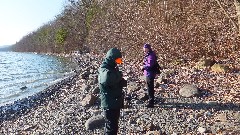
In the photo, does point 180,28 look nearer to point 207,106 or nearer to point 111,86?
point 207,106

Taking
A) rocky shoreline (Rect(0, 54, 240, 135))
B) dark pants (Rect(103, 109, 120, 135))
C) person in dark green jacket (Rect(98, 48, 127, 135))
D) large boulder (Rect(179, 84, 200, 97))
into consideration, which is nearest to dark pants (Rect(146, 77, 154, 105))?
rocky shoreline (Rect(0, 54, 240, 135))

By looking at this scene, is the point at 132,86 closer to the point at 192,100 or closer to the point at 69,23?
the point at 192,100

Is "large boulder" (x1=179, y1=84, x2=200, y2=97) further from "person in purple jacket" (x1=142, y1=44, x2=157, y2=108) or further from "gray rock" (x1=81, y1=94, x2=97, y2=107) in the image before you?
"gray rock" (x1=81, y1=94, x2=97, y2=107)

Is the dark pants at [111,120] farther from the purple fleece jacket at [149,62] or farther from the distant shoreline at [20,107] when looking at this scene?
the distant shoreline at [20,107]

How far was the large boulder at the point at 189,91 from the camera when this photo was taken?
12352 mm

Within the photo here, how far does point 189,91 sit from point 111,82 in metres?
5.29

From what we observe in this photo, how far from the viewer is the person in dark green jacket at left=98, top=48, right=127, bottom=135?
7.89 meters

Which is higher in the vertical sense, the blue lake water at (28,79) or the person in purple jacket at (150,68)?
the person in purple jacket at (150,68)

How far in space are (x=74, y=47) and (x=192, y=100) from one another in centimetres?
7140

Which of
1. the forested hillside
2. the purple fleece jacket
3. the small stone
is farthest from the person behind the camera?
the forested hillside

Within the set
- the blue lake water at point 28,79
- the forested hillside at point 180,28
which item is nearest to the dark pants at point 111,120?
the forested hillside at point 180,28

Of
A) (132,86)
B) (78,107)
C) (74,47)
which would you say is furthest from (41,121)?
(74,47)

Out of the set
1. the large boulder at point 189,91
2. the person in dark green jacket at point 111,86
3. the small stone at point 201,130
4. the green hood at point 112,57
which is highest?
the green hood at point 112,57

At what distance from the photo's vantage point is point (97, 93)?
14.5 meters
